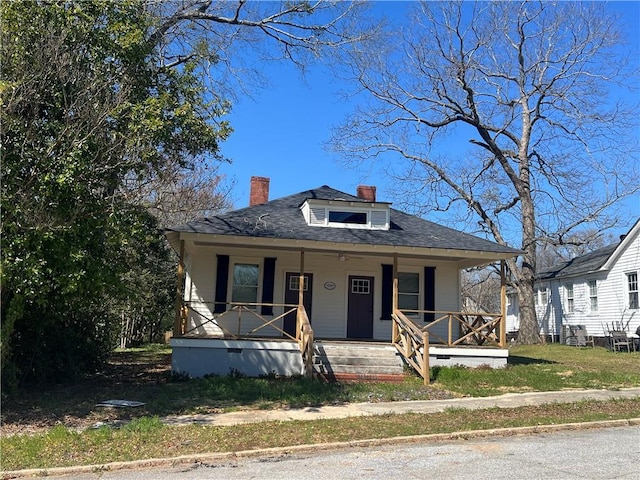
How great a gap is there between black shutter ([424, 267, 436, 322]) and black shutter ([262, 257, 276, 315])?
14.9 feet

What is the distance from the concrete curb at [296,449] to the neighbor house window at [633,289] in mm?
17011

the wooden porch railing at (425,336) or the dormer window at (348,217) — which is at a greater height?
the dormer window at (348,217)

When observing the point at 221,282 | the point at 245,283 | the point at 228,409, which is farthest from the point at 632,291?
the point at 228,409

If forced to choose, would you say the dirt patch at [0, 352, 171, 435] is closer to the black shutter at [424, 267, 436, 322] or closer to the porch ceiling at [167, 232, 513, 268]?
the porch ceiling at [167, 232, 513, 268]

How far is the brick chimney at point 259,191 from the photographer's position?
19.2 m

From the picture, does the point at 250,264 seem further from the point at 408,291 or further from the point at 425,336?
the point at 425,336

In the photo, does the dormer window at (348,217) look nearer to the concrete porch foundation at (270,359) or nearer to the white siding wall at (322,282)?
the white siding wall at (322,282)

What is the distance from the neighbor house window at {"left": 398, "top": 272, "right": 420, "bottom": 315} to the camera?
650 inches

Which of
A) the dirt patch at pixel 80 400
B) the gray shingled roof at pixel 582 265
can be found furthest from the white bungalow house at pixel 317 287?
the gray shingled roof at pixel 582 265

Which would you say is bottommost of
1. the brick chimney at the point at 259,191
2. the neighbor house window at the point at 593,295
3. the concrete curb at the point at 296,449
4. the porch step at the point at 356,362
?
the concrete curb at the point at 296,449

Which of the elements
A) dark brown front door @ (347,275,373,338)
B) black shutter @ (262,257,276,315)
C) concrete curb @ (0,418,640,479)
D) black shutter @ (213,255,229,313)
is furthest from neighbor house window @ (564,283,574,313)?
concrete curb @ (0,418,640,479)

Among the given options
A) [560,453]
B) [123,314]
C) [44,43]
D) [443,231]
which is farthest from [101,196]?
[123,314]

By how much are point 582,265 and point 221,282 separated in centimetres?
2019

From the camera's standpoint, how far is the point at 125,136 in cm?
938
